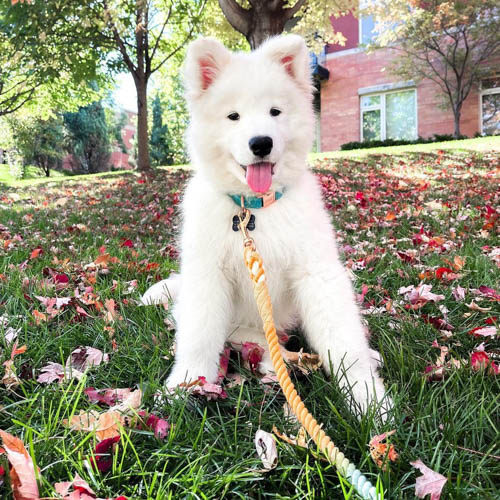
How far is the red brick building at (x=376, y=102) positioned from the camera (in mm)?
18578

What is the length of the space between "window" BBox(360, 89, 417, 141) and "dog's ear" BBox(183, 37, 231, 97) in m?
19.8

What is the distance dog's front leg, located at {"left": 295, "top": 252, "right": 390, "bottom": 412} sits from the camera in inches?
62.1

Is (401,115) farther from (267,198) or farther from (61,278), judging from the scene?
(267,198)

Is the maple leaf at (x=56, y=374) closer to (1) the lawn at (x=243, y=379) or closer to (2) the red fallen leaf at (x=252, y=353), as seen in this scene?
(1) the lawn at (x=243, y=379)

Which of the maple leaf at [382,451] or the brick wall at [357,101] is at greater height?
the brick wall at [357,101]

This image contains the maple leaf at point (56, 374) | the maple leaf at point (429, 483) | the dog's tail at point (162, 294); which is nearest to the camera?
the maple leaf at point (429, 483)

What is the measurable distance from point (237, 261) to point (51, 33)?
11.5 metres

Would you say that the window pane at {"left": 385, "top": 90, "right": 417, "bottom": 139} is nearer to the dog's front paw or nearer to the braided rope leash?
the braided rope leash

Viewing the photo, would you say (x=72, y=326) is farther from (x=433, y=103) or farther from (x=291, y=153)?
(x=433, y=103)

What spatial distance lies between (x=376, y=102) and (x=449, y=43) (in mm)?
3920

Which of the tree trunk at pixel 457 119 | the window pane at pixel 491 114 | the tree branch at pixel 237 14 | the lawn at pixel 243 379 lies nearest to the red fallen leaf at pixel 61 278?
the lawn at pixel 243 379

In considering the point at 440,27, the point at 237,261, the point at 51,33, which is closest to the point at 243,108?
the point at 237,261

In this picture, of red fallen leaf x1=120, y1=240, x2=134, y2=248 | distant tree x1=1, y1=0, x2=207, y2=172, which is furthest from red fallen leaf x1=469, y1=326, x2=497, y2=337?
distant tree x1=1, y1=0, x2=207, y2=172

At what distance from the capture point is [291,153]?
74.7 inches
